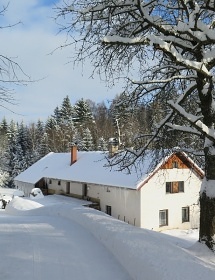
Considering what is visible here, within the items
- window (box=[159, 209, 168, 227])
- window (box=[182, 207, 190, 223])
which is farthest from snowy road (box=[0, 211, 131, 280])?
window (box=[182, 207, 190, 223])

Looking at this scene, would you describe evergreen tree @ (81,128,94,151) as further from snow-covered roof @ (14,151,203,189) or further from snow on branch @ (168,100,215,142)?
snow on branch @ (168,100,215,142)

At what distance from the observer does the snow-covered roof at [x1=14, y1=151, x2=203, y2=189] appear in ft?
84.2

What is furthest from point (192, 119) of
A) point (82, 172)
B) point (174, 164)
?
point (82, 172)

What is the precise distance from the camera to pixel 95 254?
6980 millimetres

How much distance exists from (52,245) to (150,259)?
237 centimetres

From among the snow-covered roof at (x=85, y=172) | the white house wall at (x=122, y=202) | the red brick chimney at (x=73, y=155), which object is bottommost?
the white house wall at (x=122, y=202)

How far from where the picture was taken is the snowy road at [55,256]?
5822 millimetres

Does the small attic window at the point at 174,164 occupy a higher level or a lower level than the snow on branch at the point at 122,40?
lower

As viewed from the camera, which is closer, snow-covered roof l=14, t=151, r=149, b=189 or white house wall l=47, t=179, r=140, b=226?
white house wall l=47, t=179, r=140, b=226

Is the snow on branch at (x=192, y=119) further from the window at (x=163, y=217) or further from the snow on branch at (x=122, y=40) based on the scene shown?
the window at (x=163, y=217)

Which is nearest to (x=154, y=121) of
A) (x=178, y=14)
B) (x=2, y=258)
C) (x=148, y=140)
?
(x=148, y=140)

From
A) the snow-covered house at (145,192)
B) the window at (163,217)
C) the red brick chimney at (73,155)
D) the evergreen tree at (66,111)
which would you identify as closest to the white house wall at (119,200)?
the snow-covered house at (145,192)

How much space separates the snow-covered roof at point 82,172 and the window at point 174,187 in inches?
108

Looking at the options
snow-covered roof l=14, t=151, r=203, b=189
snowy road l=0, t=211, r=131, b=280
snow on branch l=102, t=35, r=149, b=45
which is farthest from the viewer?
snow-covered roof l=14, t=151, r=203, b=189
